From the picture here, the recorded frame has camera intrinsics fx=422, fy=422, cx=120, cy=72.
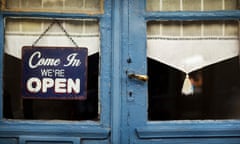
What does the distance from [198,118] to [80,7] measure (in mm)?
1577

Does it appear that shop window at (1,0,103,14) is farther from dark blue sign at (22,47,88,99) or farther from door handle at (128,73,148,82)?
door handle at (128,73,148,82)

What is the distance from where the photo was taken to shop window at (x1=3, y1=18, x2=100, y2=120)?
409 centimetres

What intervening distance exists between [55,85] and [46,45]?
0.40 m

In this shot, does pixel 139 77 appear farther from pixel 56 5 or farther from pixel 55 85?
pixel 56 5

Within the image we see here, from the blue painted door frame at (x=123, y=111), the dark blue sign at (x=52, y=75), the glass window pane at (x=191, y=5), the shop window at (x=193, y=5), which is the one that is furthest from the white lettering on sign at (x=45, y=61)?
the glass window pane at (x=191, y=5)

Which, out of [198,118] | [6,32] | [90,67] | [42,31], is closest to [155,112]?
[198,118]

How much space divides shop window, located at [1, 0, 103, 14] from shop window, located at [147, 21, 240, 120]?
573mm

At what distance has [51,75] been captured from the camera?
408 cm

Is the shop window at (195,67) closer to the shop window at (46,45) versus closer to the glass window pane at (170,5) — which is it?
the glass window pane at (170,5)

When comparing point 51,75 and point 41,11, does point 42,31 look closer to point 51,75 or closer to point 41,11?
point 41,11

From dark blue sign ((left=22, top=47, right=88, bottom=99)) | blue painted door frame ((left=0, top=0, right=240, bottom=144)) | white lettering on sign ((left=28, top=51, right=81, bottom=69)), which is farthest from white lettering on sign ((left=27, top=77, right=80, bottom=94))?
blue painted door frame ((left=0, top=0, right=240, bottom=144))

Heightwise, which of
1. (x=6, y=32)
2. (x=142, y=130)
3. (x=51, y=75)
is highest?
(x=6, y=32)

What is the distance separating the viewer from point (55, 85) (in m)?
4.07

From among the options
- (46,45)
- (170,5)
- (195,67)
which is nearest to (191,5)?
(170,5)
